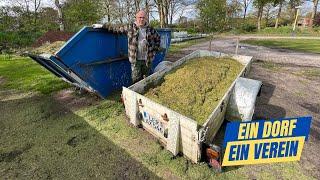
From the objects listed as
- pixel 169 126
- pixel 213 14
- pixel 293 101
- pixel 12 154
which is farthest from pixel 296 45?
pixel 12 154

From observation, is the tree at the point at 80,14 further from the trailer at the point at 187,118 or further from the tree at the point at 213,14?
the trailer at the point at 187,118

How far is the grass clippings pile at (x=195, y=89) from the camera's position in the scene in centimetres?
406

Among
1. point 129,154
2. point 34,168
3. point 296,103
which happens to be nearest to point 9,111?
point 34,168

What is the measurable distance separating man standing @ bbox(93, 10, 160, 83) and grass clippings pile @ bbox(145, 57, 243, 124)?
26.8 inches

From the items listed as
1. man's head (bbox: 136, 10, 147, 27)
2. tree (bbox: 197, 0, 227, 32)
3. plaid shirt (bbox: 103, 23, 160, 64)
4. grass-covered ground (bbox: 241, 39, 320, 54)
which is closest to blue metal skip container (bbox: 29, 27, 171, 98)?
plaid shirt (bbox: 103, 23, 160, 64)

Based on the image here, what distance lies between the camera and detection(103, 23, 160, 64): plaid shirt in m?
5.01

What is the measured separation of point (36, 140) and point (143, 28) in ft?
9.63

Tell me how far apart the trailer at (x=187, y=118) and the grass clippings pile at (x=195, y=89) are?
226 millimetres

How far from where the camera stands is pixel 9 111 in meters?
5.26

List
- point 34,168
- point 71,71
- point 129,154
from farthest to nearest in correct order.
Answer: point 71,71 < point 129,154 < point 34,168

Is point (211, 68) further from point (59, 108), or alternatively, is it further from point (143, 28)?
point (59, 108)

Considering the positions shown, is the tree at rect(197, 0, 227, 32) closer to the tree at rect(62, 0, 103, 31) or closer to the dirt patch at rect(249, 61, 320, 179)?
the dirt patch at rect(249, 61, 320, 179)

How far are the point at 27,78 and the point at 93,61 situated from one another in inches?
146

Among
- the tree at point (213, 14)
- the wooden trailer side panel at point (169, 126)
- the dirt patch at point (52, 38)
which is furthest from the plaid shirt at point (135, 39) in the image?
the tree at point (213, 14)
